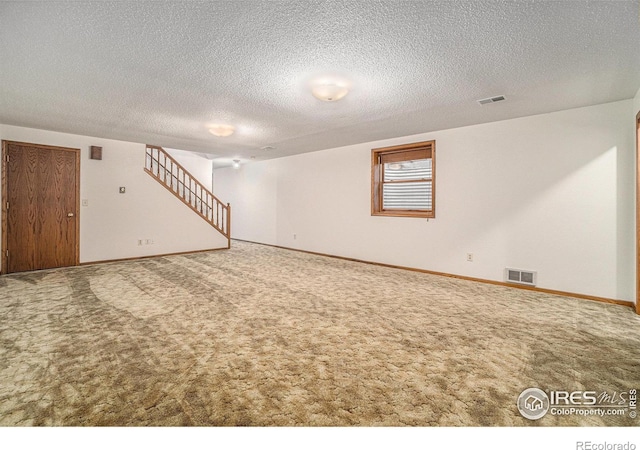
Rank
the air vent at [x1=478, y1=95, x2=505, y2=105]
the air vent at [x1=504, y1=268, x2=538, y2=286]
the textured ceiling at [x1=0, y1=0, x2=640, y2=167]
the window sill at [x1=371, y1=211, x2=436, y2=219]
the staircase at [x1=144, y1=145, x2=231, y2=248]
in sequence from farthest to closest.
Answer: the staircase at [x1=144, y1=145, x2=231, y2=248] < the window sill at [x1=371, y1=211, x2=436, y2=219] < the air vent at [x1=504, y1=268, x2=538, y2=286] < the air vent at [x1=478, y1=95, x2=505, y2=105] < the textured ceiling at [x1=0, y1=0, x2=640, y2=167]

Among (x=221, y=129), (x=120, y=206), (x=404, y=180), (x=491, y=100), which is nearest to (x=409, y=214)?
(x=404, y=180)

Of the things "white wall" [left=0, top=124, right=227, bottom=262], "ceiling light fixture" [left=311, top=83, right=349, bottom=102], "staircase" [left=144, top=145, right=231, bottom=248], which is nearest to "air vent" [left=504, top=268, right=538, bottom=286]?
"ceiling light fixture" [left=311, top=83, right=349, bottom=102]

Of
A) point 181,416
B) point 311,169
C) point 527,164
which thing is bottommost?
point 181,416

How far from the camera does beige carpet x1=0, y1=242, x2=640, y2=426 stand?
1.71 meters

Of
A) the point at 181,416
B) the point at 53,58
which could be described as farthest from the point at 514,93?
the point at 53,58

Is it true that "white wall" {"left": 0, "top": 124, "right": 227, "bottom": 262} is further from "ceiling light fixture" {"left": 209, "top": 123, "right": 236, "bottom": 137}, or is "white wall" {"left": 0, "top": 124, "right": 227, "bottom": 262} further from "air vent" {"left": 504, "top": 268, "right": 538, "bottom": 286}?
"air vent" {"left": 504, "top": 268, "right": 538, "bottom": 286}

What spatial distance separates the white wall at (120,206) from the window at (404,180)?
4543mm

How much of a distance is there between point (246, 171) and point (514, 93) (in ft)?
24.4

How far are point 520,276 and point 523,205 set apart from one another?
3.37ft

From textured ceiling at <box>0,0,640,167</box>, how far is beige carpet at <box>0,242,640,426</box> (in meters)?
2.47

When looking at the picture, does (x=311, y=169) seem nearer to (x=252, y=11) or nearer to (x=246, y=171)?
(x=246, y=171)

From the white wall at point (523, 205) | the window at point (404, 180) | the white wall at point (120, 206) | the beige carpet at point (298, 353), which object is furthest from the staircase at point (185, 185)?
the window at point (404, 180)

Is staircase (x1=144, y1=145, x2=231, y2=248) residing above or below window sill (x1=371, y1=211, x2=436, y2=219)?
above

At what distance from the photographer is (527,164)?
14.2 feet
